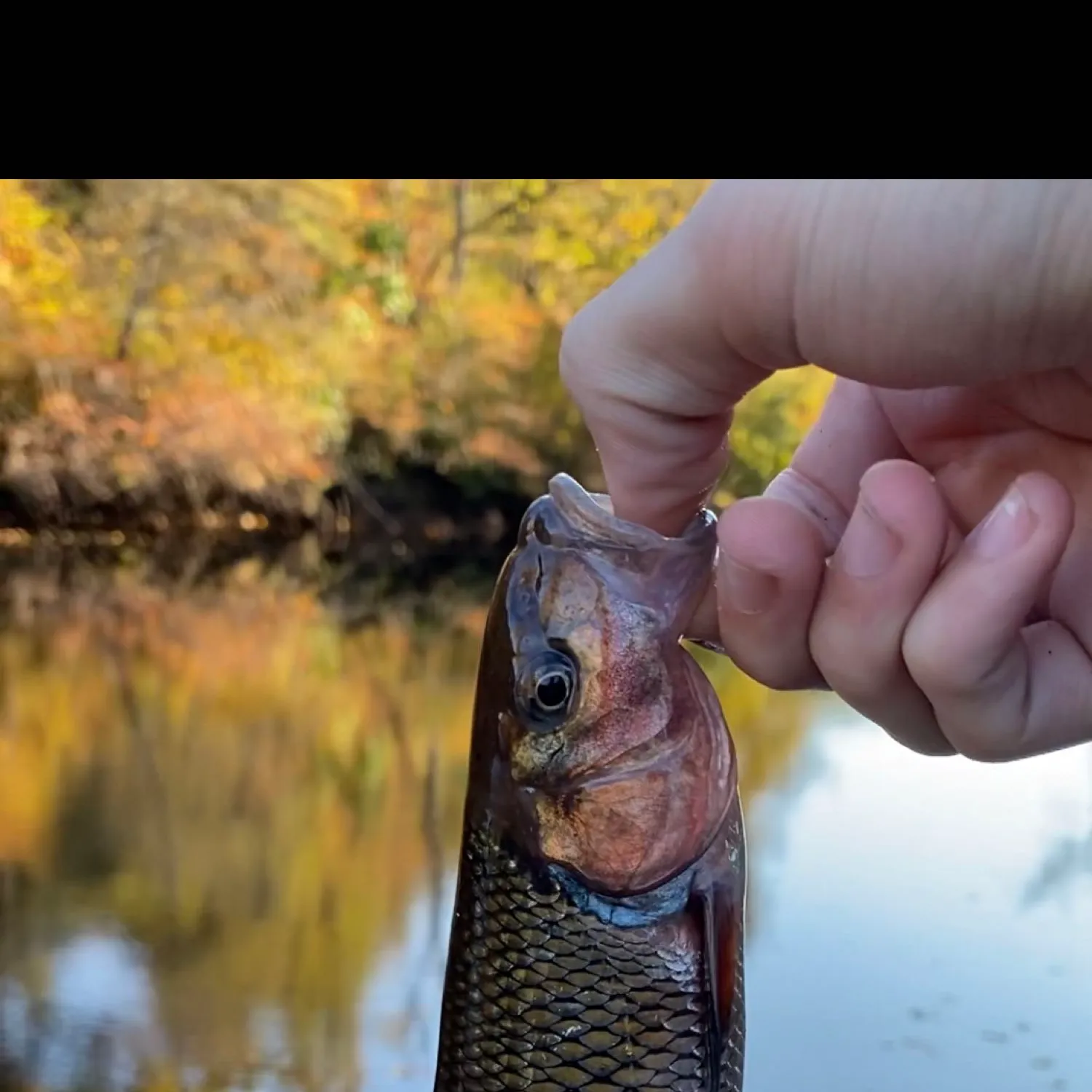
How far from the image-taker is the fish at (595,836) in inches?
59.5

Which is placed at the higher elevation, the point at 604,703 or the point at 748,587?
the point at 748,587

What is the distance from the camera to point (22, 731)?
1056cm

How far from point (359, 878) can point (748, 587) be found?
26.7 feet

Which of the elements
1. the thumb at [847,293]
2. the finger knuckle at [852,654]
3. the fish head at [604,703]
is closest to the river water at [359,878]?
the fish head at [604,703]

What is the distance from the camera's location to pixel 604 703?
155 cm

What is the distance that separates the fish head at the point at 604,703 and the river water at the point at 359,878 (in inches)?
216

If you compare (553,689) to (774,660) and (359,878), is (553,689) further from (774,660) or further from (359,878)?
(359,878)

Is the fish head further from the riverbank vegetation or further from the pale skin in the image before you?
the riverbank vegetation

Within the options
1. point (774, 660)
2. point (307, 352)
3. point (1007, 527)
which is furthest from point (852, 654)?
point (307, 352)

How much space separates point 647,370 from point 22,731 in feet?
33.8

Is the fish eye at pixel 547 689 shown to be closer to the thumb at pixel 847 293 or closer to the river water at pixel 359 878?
the thumb at pixel 847 293

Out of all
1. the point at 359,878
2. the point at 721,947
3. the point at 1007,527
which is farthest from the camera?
the point at 359,878

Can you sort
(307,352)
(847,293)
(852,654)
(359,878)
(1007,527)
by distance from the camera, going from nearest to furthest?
(847,293)
(1007,527)
(852,654)
(359,878)
(307,352)
